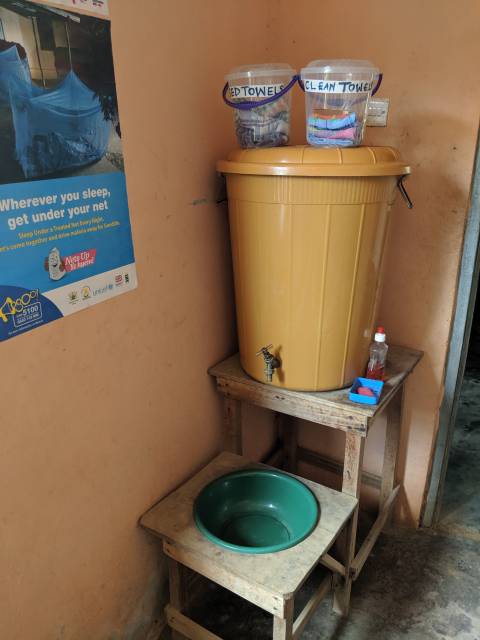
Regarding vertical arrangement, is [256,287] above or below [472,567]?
above

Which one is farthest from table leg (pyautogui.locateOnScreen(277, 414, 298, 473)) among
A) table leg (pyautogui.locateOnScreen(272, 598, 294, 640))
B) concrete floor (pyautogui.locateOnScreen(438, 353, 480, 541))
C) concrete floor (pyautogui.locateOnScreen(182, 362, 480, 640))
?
table leg (pyautogui.locateOnScreen(272, 598, 294, 640))

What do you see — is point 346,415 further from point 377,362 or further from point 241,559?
point 241,559

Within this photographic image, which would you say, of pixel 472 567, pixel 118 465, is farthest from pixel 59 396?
pixel 472 567

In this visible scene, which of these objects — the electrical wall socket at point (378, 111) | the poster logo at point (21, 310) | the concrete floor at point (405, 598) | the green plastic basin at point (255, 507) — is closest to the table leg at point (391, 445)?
the concrete floor at point (405, 598)

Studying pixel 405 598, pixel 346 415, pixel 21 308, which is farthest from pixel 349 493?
pixel 21 308

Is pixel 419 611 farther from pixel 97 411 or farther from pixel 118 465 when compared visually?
pixel 97 411

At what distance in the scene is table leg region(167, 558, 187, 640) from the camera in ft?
4.41

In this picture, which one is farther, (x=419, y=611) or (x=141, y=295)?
(x=419, y=611)

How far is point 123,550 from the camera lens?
4.16 feet

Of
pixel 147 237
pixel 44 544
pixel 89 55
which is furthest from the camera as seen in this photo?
pixel 147 237

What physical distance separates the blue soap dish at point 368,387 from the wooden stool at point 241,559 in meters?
0.29

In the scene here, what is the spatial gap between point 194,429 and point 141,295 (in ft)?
1.63

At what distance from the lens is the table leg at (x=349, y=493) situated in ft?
4.33

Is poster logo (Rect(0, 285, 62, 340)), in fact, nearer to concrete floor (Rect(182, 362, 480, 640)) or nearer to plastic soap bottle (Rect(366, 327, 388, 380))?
plastic soap bottle (Rect(366, 327, 388, 380))
